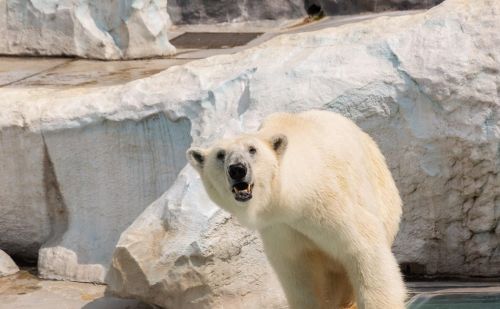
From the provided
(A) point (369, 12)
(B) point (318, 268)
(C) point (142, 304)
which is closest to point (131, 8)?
(A) point (369, 12)

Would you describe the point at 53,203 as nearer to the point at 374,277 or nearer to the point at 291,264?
the point at 291,264

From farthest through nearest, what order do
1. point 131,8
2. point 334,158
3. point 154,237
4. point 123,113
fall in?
point 131,8
point 123,113
point 154,237
point 334,158

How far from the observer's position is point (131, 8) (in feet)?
33.4

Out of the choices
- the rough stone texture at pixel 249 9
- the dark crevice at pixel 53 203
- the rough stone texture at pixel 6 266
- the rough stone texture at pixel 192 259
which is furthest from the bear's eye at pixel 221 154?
the rough stone texture at pixel 249 9

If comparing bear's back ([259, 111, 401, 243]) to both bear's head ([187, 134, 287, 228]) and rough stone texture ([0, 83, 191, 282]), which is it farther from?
rough stone texture ([0, 83, 191, 282])

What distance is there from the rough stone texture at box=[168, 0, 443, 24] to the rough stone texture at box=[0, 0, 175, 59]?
2.13 m

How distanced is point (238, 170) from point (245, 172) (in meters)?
0.03

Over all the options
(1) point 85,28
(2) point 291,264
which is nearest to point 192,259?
(2) point 291,264

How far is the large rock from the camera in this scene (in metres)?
5.88

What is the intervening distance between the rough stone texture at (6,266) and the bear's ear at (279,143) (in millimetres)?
3332

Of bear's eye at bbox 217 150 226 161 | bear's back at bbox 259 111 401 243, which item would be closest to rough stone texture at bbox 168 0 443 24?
bear's back at bbox 259 111 401 243

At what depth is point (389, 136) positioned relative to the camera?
627 centimetres

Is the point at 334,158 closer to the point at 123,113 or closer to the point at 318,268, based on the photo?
the point at 318,268

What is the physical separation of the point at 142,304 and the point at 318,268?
1.85m
